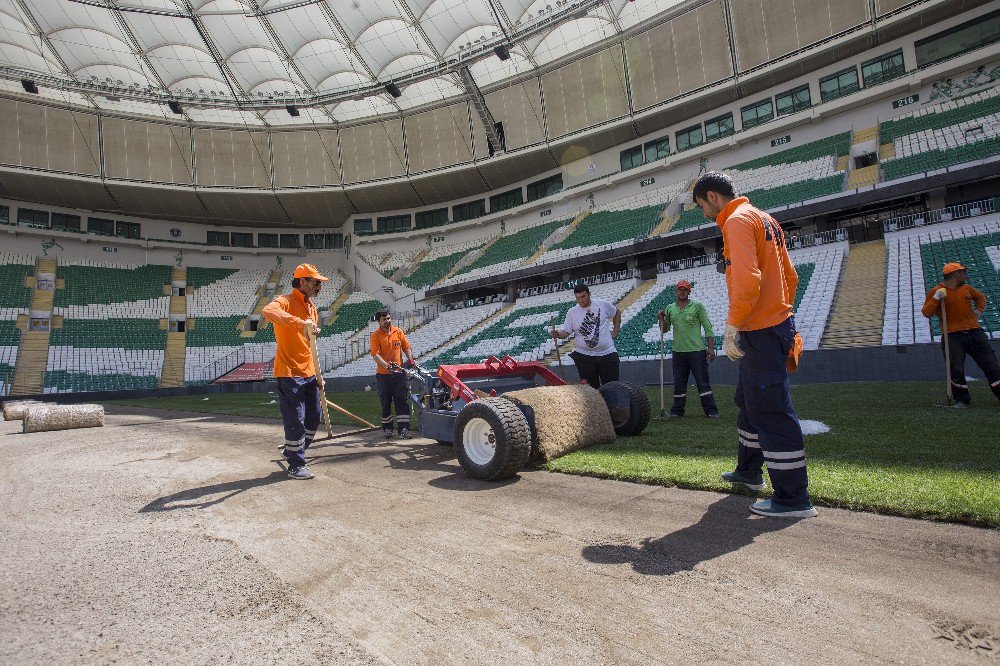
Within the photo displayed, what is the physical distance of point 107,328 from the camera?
30.3m

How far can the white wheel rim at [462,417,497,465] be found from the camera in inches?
178

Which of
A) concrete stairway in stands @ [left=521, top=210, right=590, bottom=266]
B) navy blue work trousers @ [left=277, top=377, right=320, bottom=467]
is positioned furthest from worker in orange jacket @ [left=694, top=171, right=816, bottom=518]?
concrete stairway in stands @ [left=521, top=210, right=590, bottom=266]

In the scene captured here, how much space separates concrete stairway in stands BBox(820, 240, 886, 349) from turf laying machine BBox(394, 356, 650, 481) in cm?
978

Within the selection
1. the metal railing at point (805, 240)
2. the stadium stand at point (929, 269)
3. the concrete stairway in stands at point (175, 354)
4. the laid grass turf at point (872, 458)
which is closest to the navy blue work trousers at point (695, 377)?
the laid grass turf at point (872, 458)

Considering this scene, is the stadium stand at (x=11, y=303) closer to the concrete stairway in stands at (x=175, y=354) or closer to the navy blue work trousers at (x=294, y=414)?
the concrete stairway in stands at (x=175, y=354)

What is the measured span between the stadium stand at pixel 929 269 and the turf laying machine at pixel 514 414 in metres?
9.89

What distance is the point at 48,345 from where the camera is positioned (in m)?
28.1

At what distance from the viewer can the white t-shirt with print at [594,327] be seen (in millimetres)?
6531

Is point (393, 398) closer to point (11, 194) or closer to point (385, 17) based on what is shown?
point (385, 17)

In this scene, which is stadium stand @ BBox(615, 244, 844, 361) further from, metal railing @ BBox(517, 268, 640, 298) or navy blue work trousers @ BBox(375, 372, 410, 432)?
navy blue work trousers @ BBox(375, 372, 410, 432)

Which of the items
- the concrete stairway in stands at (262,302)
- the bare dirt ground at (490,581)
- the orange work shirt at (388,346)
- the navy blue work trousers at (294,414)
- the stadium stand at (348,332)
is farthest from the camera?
the concrete stairway in stands at (262,302)

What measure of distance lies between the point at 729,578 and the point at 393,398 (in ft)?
20.8

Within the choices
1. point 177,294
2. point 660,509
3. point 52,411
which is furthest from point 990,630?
point 177,294

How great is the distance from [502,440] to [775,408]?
198 cm
